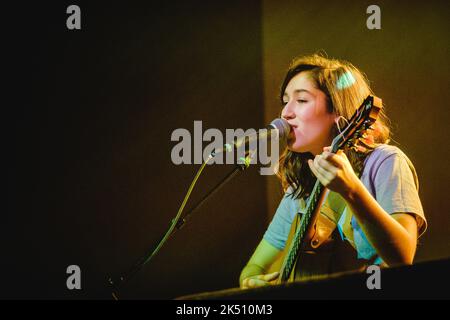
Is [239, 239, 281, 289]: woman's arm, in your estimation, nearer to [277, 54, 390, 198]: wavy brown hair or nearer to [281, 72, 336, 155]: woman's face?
[277, 54, 390, 198]: wavy brown hair

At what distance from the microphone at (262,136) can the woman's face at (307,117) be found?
0.75 ft

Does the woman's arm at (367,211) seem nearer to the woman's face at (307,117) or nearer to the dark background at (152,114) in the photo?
the woman's face at (307,117)

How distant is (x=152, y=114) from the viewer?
2139 mm

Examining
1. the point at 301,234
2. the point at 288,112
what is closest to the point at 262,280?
the point at 301,234

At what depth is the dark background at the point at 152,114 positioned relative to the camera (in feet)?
6.55

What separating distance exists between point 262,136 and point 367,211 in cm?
38

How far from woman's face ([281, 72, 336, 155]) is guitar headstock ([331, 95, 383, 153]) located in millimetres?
329

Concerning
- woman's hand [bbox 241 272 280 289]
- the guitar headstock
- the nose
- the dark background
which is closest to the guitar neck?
woman's hand [bbox 241 272 280 289]

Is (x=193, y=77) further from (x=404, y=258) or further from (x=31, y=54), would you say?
(x=404, y=258)

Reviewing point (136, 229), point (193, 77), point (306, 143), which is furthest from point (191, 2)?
point (136, 229)

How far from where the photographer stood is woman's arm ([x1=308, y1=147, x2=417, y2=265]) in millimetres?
1229

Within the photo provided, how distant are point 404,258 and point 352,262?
285mm

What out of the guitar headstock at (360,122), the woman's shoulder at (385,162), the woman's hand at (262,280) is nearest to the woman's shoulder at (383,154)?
the woman's shoulder at (385,162)

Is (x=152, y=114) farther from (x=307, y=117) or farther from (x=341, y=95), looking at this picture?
(x=341, y=95)
